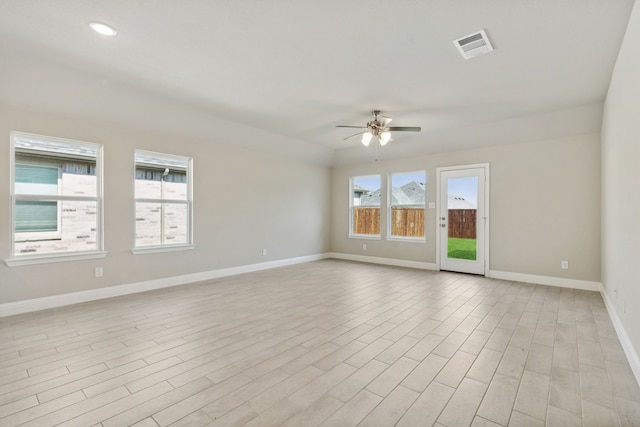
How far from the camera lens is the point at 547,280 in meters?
5.12

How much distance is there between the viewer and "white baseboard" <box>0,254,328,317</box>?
3.60 metres

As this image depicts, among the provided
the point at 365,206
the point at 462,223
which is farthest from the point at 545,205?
the point at 365,206

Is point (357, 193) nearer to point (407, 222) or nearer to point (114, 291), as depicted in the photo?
point (407, 222)

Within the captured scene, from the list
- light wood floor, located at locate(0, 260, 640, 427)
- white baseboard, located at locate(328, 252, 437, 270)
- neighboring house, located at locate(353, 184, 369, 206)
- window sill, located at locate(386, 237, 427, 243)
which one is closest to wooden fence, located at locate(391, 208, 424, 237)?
window sill, located at locate(386, 237, 427, 243)

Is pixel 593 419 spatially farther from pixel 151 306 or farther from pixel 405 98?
pixel 151 306

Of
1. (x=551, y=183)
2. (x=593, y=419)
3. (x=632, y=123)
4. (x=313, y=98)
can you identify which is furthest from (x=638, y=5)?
(x=551, y=183)

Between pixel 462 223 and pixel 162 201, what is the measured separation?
5.57 meters

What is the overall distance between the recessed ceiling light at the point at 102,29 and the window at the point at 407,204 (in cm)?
580

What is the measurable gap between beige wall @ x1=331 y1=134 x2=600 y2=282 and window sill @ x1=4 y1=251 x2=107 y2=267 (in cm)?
632

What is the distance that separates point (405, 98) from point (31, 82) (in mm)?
4468

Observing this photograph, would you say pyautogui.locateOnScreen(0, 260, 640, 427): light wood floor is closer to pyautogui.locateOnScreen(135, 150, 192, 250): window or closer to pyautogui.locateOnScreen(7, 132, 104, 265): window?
pyautogui.locateOnScreen(7, 132, 104, 265): window

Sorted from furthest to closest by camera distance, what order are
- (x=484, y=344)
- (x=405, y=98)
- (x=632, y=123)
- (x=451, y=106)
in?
(x=451, y=106) → (x=405, y=98) → (x=484, y=344) → (x=632, y=123)

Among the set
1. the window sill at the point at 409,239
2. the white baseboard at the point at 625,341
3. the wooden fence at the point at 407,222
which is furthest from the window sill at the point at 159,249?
the white baseboard at the point at 625,341

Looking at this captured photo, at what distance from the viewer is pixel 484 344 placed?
276cm
